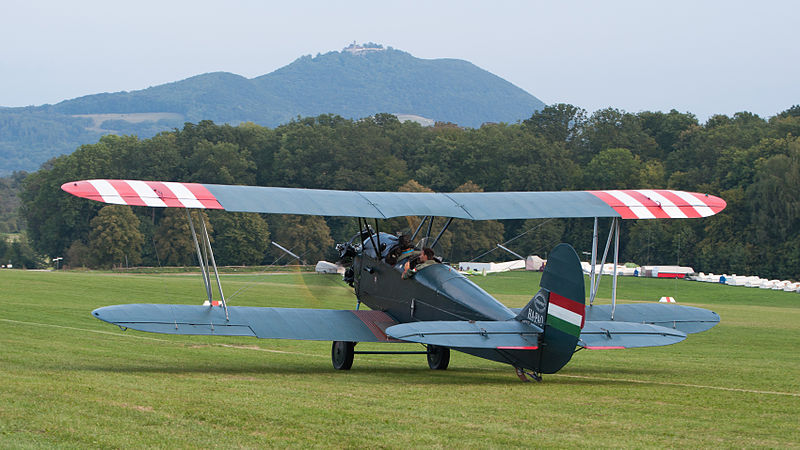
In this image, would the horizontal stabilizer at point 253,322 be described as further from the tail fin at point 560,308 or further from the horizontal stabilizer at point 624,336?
the horizontal stabilizer at point 624,336

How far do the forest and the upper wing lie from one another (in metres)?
39.9

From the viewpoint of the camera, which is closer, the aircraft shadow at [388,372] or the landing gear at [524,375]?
the landing gear at [524,375]

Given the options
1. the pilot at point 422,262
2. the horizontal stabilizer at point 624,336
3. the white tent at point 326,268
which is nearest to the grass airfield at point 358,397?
the white tent at point 326,268

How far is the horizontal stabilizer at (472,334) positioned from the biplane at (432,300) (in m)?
0.01

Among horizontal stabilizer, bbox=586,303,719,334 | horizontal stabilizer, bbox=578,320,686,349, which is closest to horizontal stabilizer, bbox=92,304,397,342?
horizontal stabilizer, bbox=578,320,686,349

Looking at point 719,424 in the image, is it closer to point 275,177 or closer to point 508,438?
point 508,438

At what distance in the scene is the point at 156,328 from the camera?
11.3m

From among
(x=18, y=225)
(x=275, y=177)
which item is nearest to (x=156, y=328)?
(x=275, y=177)

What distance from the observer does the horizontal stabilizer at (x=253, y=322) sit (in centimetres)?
1136

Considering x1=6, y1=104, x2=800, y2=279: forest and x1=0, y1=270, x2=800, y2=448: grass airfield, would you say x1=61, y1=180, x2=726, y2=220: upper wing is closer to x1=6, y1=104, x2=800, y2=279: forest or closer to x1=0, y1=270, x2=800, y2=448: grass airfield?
x1=0, y1=270, x2=800, y2=448: grass airfield

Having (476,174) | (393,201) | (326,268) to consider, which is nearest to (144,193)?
(393,201)

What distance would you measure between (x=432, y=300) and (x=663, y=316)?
139 inches

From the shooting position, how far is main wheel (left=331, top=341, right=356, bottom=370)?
1303 cm

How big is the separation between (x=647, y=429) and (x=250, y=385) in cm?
439
